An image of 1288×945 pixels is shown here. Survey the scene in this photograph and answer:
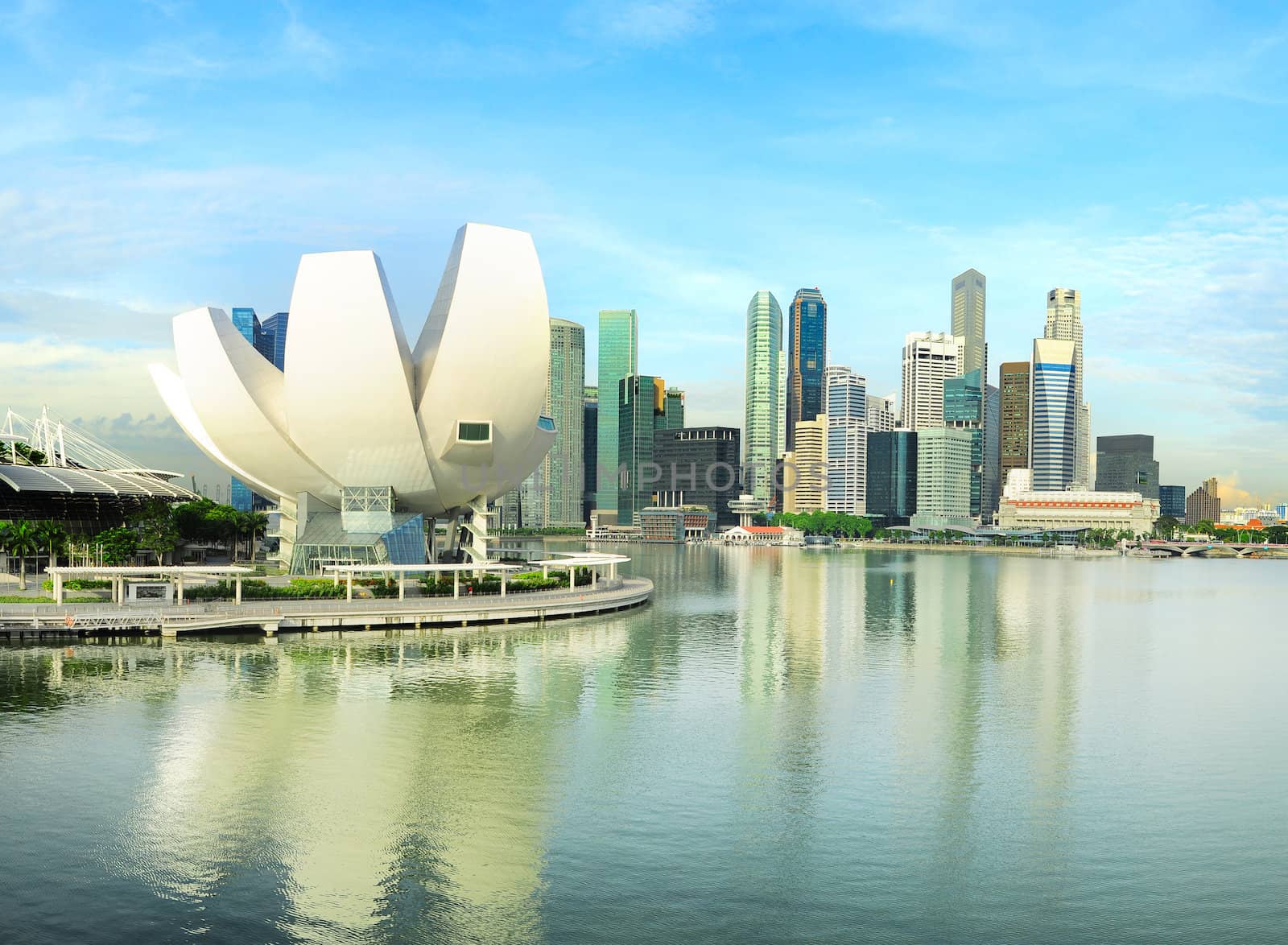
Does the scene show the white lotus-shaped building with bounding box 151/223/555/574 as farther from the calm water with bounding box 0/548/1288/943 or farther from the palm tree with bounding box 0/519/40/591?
the calm water with bounding box 0/548/1288/943

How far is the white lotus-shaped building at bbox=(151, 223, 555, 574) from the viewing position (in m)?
51.8

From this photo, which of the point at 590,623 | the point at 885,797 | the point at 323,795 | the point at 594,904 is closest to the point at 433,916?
the point at 594,904

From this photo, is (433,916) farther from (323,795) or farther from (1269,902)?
(1269,902)

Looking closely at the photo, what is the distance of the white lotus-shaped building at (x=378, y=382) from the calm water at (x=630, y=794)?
15.5 m

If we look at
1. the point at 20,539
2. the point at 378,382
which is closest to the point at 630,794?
the point at 378,382

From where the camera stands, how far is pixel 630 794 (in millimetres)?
21828

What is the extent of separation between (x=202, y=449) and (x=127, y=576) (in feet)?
45.8

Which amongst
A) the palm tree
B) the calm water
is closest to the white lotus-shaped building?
the palm tree

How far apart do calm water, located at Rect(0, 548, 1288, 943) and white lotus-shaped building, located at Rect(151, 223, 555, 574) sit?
1548 centimetres

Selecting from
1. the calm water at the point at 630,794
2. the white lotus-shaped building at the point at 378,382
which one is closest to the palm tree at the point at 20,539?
the white lotus-shaped building at the point at 378,382

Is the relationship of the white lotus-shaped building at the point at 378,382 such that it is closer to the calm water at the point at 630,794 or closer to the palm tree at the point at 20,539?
the palm tree at the point at 20,539

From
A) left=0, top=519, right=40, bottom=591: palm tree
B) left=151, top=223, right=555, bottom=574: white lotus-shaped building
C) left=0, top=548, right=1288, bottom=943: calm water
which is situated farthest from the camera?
left=0, top=519, right=40, bottom=591: palm tree

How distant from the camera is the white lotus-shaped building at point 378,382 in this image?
5181cm

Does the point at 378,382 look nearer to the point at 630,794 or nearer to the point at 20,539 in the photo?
the point at 20,539
